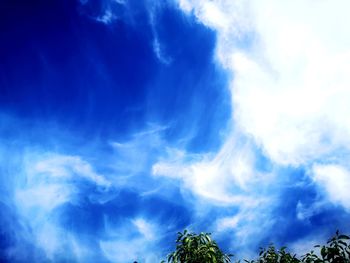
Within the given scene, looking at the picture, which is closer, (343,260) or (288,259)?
(343,260)

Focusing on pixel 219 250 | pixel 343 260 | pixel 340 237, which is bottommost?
pixel 343 260

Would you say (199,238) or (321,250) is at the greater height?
(199,238)

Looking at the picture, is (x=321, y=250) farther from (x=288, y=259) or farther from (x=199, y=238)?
(x=199, y=238)

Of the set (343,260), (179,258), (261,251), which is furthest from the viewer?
(261,251)

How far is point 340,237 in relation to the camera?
13297 mm

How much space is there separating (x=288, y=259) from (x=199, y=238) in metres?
5.27

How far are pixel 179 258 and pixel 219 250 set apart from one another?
7.18ft

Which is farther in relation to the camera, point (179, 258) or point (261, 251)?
point (261, 251)

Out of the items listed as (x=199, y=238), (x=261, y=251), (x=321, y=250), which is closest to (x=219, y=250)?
(x=199, y=238)

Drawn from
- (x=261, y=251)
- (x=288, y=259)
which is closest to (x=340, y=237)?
(x=288, y=259)

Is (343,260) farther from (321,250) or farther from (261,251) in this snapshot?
(261,251)

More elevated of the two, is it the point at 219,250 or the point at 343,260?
the point at 219,250

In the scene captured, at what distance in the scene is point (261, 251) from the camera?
19266mm

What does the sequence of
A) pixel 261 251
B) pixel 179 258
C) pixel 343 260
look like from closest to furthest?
pixel 343 260
pixel 179 258
pixel 261 251
